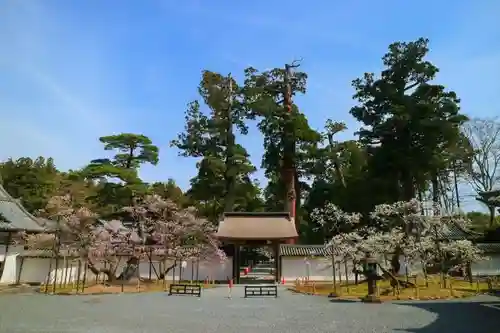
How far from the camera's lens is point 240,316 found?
13.3 metres

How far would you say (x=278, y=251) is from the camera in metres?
30.0

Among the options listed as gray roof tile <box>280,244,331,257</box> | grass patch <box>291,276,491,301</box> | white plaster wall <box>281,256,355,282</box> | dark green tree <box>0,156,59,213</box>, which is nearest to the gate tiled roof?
gray roof tile <box>280,244,331,257</box>

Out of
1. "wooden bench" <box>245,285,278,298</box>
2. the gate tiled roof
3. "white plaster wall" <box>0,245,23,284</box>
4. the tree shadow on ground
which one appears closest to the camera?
the tree shadow on ground

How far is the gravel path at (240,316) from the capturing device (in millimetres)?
10852

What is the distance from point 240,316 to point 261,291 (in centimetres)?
771

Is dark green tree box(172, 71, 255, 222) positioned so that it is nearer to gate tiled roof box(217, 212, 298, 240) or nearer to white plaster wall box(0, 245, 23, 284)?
gate tiled roof box(217, 212, 298, 240)

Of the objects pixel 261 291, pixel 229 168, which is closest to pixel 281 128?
pixel 229 168

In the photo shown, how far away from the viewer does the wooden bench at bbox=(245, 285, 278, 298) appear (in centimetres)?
2078

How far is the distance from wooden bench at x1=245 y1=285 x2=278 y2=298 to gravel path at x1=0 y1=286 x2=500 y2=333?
8.42 feet

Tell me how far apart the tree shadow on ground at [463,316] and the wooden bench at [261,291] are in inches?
282

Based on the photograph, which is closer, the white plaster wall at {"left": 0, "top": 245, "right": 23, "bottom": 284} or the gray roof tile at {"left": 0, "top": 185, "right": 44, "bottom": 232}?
the gray roof tile at {"left": 0, "top": 185, "right": 44, "bottom": 232}

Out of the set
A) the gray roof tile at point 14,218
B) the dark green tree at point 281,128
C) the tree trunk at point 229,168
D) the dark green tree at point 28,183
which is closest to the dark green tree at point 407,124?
the dark green tree at point 281,128

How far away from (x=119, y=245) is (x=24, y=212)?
810 cm

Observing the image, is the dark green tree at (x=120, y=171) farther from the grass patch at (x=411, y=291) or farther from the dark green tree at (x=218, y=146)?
the grass patch at (x=411, y=291)
